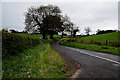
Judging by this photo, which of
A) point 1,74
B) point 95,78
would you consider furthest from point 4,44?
point 95,78

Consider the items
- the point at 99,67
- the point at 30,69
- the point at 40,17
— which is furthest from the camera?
the point at 40,17

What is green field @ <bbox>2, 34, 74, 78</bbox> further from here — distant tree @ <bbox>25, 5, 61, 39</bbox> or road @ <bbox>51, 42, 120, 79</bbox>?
distant tree @ <bbox>25, 5, 61, 39</bbox>

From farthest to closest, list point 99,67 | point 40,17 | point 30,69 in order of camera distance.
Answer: point 40,17, point 99,67, point 30,69

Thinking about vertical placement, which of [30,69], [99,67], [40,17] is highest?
[40,17]

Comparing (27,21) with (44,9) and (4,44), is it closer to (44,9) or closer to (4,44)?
(44,9)

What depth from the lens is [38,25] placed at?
1419 inches

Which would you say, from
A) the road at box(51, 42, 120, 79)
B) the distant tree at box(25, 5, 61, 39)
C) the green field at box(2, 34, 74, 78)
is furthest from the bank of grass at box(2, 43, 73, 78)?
the distant tree at box(25, 5, 61, 39)

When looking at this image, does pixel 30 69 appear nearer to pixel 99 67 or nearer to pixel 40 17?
pixel 99 67

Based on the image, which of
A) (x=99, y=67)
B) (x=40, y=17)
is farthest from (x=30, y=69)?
(x=40, y=17)

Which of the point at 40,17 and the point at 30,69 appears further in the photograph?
the point at 40,17

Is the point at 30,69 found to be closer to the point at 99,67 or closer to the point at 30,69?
the point at 30,69

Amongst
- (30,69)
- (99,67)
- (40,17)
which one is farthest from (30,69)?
(40,17)

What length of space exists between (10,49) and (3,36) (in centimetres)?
111

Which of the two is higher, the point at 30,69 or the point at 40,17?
the point at 40,17
